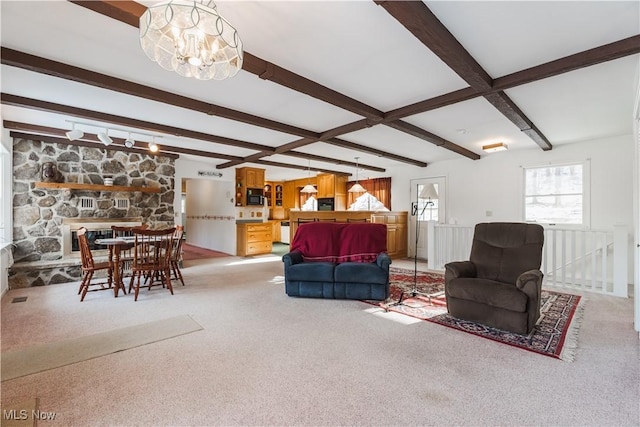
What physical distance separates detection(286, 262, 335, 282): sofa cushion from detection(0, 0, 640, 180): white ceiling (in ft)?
6.66

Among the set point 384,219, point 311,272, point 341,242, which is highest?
point 384,219

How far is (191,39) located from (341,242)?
324 cm

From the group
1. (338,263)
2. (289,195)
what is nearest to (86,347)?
→ (338,263)

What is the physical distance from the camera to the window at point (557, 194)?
5.38 meters

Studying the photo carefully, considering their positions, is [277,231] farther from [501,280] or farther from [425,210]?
[501,280]

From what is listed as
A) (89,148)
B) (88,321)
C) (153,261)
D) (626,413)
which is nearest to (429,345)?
(626,413)

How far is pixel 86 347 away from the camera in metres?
2.57

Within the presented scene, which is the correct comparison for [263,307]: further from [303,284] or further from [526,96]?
→ [526,96]

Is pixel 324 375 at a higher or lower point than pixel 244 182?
lower

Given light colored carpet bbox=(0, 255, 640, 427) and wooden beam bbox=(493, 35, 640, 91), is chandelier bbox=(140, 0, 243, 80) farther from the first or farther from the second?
wooden beam bbox=(493, 35, 640, 91)

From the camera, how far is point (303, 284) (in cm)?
403

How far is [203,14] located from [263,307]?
3026 mm

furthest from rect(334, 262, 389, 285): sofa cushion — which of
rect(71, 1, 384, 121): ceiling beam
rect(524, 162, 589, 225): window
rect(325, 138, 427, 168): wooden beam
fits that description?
rect(524, 162, 589, 225): window

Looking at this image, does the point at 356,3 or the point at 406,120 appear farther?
the point at 406,120
